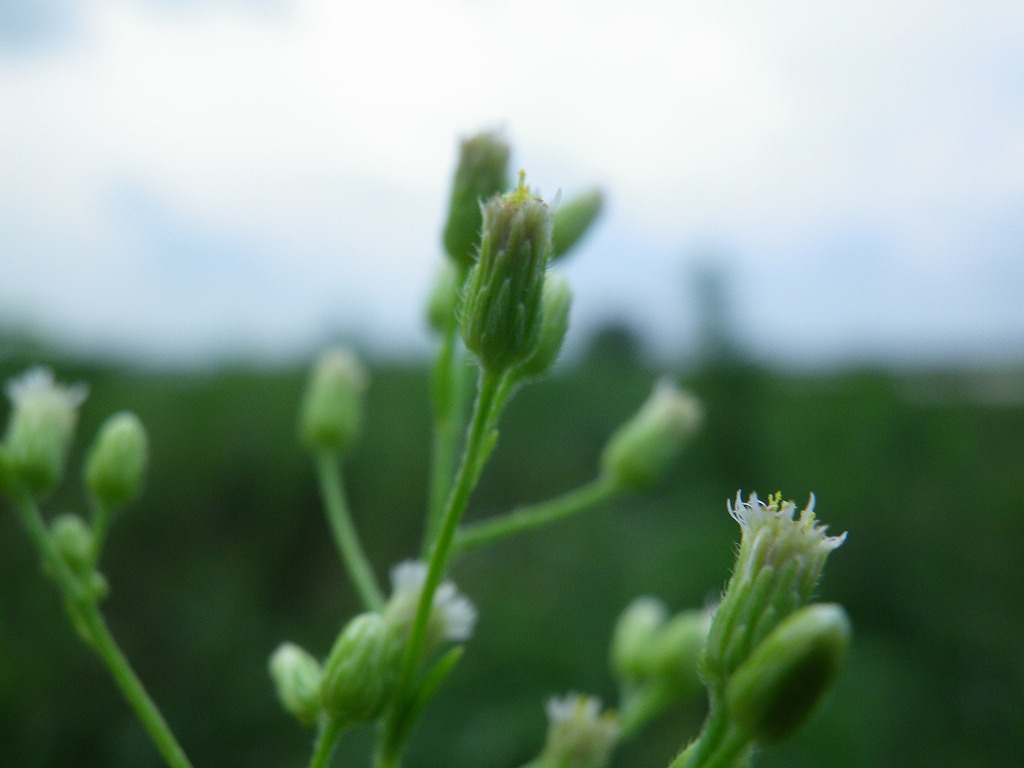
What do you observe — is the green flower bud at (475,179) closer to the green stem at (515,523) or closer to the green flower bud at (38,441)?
the green stem at (515,523)

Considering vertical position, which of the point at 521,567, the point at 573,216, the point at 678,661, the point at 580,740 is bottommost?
the point at 521,567

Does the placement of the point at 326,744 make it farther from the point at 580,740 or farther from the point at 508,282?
the point at 508,282

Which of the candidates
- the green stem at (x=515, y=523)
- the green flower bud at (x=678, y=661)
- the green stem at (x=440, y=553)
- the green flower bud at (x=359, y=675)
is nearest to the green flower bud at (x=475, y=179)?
the green stem at (x=440, y=553)

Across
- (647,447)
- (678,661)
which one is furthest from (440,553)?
(678,661)

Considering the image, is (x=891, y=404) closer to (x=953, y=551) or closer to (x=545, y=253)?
(x=953, y=551)

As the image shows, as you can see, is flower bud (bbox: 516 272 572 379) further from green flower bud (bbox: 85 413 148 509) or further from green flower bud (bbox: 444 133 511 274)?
green flower bud (bbox: 85 413 148 509)
